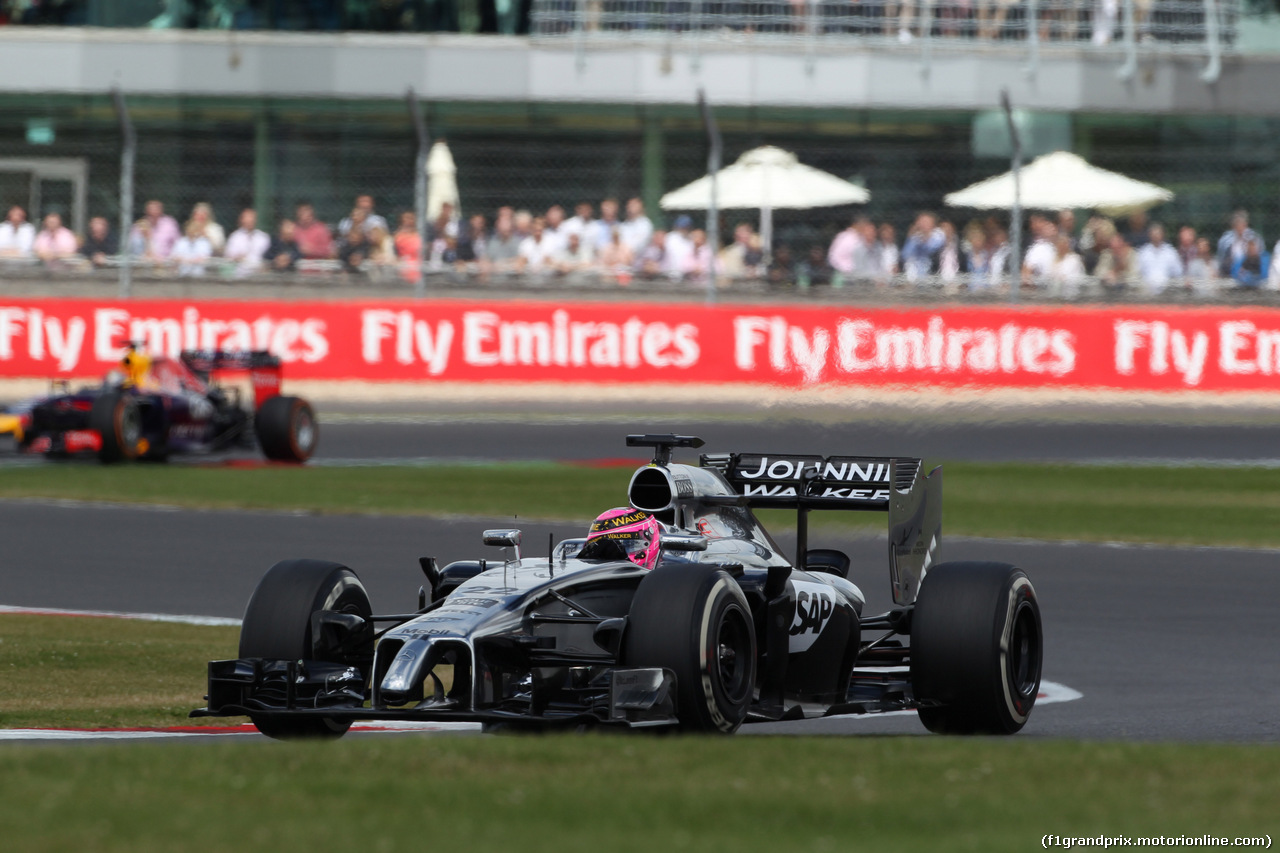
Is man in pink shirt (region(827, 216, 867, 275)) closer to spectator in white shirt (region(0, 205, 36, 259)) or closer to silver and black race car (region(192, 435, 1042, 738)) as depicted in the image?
spectator in white shirt (region(0, 205, 36, 259))

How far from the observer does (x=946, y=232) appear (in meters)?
24.9

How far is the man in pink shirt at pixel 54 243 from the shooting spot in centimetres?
2472

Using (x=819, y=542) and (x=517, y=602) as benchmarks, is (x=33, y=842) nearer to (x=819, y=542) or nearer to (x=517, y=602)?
(x=517, y=602)

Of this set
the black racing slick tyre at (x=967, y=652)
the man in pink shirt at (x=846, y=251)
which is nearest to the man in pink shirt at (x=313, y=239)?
the man in pink shirt at (x=846, y=251)

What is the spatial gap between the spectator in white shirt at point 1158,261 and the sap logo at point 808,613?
57.4ft

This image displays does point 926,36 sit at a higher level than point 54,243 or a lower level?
higher

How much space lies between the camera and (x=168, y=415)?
19188mm

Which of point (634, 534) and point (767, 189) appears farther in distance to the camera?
point (767, 189)

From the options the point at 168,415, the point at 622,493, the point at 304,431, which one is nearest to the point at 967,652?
the point at 622,493

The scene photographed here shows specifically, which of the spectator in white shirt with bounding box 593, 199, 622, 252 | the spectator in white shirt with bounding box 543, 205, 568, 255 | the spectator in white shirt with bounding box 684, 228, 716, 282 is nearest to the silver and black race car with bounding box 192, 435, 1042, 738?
the spectator in white shirt with bounding box 684, 228, 716, 282

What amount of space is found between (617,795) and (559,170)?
20.7 m

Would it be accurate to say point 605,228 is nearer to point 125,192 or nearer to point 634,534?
point 125,192

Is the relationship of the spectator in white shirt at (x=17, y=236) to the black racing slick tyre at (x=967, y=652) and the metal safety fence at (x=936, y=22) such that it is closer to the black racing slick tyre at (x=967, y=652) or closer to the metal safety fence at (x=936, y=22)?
the metal safety fence at (x=936, y=22)

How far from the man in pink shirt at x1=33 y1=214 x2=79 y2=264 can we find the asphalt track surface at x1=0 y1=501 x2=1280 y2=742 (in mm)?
9637
